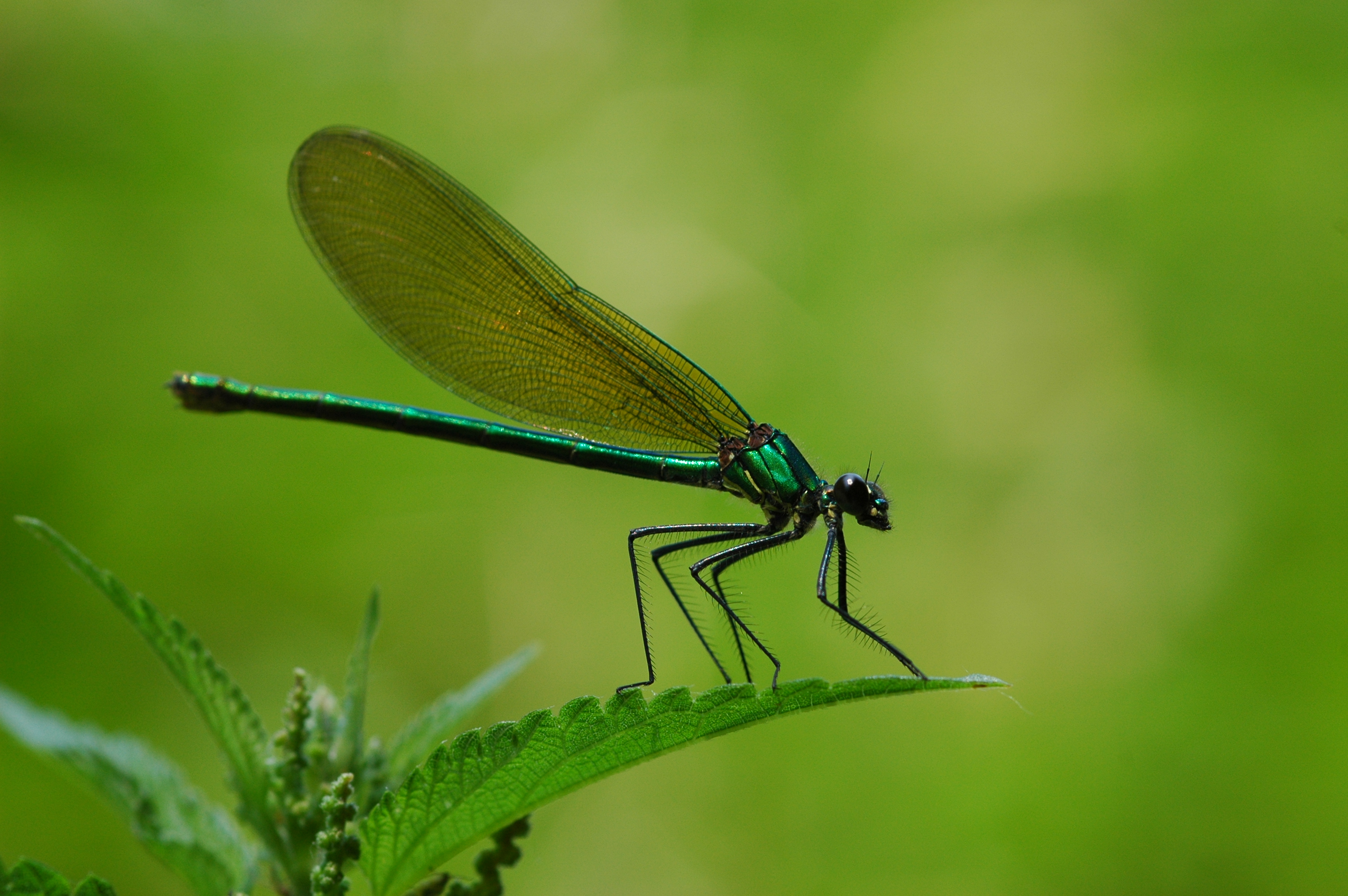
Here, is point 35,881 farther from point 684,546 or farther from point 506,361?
point 506,361

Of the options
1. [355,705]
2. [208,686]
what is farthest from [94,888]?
[355,705]

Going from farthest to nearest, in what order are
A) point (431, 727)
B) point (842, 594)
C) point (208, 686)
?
point (842, 594)
point (431, 727)
point (208, 686)

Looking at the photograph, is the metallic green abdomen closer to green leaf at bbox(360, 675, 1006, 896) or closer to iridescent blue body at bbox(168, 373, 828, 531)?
iridescent blue body at bbox(168, 373, 828, 531)

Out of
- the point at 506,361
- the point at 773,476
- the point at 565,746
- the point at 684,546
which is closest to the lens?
the point at 565,746

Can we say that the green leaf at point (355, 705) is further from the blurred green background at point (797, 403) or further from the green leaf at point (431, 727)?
the blurred green background at point (797, 403)

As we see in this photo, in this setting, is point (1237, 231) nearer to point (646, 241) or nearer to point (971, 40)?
point (971, 40)

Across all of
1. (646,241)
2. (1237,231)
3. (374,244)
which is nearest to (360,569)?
(374,244)

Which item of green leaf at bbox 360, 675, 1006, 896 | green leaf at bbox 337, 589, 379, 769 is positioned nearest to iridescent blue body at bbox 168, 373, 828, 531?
green leaf at bbox 337, 589, 379, 769
